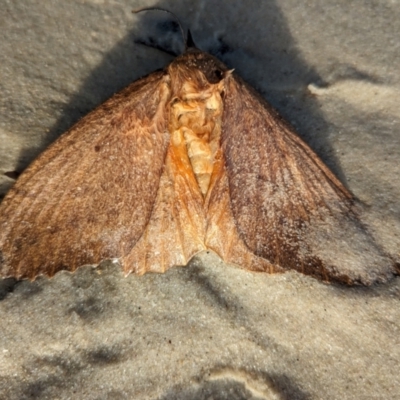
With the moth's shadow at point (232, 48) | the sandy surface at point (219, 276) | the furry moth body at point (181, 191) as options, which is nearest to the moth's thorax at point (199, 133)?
the furry moth body at point (181, 191)

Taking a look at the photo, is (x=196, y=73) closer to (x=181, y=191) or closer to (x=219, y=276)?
(x=181, y=191)

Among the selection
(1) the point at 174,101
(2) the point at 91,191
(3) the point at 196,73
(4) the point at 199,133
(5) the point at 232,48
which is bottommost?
(2) the point at 91,191

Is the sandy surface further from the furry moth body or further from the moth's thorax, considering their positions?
the moth's thorax

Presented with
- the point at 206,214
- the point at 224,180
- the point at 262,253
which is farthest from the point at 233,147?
the point at 262,253

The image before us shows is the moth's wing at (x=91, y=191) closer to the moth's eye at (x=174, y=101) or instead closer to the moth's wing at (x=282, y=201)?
the moth's eye at (x=174, y=101)

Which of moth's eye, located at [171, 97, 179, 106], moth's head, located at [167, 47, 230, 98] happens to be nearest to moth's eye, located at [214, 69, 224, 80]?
moth's head, located at [167, 47, 230, 98]

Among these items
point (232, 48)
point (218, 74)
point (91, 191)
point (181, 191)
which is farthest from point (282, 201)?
point (232, 48)

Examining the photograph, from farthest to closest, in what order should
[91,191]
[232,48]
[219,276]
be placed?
[232,48]
[219,276]
[91,191]

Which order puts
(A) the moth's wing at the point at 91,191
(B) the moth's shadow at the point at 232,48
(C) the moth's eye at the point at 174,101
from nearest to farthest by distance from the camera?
(A) the moth's wing at the point at 91,191, (C) the moth's eye at the point at 174,101, (B) the moth's shadow at the point at 232,48
